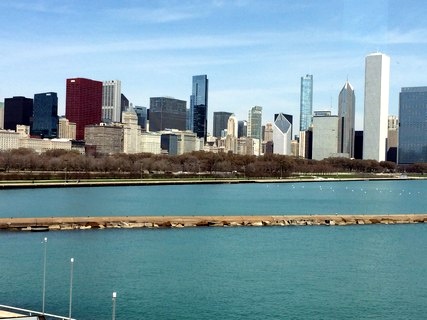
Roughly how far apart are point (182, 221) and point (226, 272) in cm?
1791

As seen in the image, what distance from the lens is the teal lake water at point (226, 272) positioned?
83.6 feet

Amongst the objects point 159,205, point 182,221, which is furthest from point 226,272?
point 159,205

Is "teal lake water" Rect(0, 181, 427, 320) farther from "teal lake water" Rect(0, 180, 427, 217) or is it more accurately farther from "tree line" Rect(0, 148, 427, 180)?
"tree line" Rect(0, 148, 427, 180)

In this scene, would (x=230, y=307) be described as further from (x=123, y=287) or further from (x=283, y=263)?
(x=283, y=263)

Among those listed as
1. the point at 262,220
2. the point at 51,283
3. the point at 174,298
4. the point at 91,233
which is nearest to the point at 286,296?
the point at 174,298

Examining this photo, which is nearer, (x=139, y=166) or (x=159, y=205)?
(x=159, y=205)

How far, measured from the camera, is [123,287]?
28.5 meters

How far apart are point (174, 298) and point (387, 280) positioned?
10.9 meters

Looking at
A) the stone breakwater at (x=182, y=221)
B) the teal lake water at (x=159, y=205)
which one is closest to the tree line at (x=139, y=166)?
the teal lake water at (x=159, y=205)

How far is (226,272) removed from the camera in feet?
107

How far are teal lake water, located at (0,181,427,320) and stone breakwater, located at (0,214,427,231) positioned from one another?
1425 mm

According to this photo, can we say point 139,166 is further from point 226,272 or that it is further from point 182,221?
point 226,272

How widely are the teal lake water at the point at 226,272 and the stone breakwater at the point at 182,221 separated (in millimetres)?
1425

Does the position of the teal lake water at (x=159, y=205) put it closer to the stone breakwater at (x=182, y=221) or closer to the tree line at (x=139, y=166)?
the stone breakwater at (x=182, y=221)
